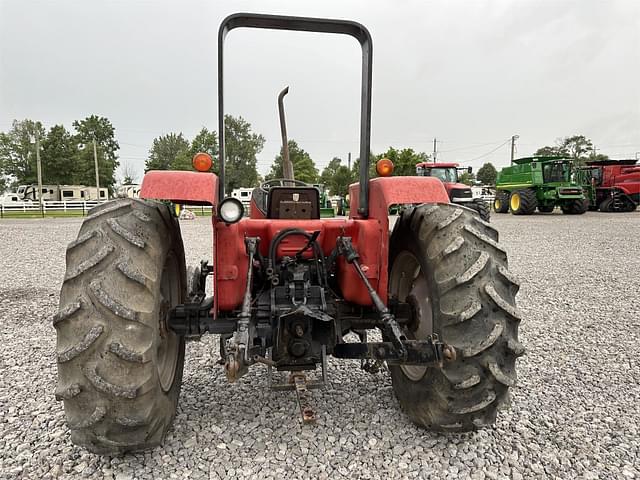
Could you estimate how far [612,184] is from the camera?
26.7 meters

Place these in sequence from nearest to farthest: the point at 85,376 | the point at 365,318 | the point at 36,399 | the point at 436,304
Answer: the point at 85,376 → the point at 436,304 → the point at 365,318 → the point at 36,399

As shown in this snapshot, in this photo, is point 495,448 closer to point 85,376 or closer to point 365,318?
point 365,318

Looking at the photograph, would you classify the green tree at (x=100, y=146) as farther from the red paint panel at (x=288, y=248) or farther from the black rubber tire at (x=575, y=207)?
the red paint panel at (x=288, y=248)

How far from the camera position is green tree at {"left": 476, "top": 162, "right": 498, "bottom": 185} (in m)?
86.8

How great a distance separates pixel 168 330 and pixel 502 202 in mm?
26823

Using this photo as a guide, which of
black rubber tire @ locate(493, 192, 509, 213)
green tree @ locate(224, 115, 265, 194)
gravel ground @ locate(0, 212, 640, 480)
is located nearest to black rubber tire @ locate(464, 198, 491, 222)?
gravel ground @ locate(0, 212, 640, 480)

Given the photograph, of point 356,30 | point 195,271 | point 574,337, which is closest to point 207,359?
point 195,271

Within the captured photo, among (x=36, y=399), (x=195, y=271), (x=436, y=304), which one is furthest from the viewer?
(x=195, y=271)

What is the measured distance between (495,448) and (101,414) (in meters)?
2.25

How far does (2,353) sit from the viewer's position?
450 cm

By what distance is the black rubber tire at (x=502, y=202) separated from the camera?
1054 inches

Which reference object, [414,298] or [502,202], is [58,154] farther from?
[414,298]

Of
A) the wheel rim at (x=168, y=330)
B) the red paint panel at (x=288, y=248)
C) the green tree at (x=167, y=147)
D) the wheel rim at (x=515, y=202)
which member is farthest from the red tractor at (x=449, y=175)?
the green tree at (x=167, y=147)

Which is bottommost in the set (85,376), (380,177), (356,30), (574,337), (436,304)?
(574,337)
